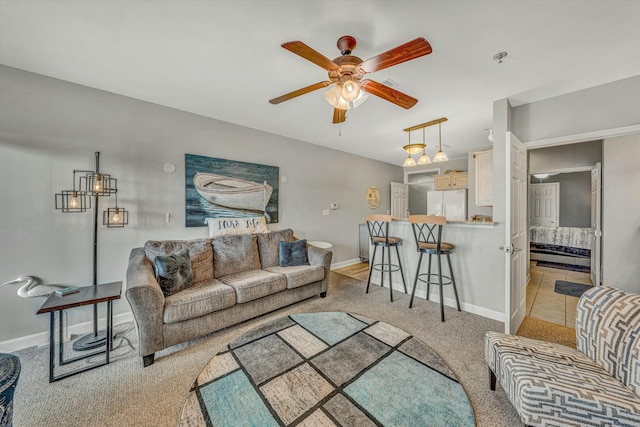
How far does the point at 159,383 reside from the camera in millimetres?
1713

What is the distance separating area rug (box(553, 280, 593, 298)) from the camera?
137 inches

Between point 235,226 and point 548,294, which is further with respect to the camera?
point 548,294

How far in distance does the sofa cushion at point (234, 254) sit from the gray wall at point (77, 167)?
1.64 ft

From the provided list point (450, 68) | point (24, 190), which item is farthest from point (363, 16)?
point (24, 190)

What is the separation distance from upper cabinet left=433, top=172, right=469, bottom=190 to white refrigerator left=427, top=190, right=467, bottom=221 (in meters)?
0.15

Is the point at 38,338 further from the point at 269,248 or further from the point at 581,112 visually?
the point at 581,112

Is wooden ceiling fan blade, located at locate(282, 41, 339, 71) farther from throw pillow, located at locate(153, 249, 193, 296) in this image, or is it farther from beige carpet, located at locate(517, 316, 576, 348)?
beige carpet, located at locate(517, 316, 576, 348)

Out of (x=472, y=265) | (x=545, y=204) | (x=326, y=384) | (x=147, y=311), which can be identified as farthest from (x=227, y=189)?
(x=545, y=204)

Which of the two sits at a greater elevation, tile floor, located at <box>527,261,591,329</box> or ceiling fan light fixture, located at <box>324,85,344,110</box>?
ceiling fan light fixture, located at <box>324,85,344,110</box>

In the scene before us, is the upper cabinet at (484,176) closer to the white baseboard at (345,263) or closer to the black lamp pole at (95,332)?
the white baseboard at (345,263)

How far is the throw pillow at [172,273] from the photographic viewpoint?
2227mm

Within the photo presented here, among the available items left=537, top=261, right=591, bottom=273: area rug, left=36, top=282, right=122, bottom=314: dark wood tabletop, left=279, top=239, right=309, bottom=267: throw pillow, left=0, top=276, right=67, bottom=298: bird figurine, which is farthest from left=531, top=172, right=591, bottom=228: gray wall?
left=0, top=276, right=67, bottom=298: bird figurine

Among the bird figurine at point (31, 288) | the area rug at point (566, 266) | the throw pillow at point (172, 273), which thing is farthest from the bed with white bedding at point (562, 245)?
the bird figurine at point (31, 288)

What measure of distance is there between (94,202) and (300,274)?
7.70ft
